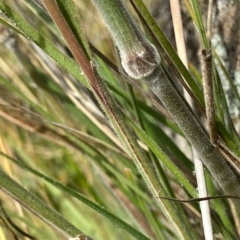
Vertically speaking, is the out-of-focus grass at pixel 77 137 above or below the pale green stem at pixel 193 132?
above

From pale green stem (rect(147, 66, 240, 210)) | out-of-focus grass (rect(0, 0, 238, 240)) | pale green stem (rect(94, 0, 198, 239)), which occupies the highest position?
out-of-focus grass (rect(0, 0, 238, 240))

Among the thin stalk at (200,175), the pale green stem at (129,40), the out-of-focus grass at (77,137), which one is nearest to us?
the pale green stem at (129,40)

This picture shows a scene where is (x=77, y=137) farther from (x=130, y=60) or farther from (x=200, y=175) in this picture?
(x=130, y=60)

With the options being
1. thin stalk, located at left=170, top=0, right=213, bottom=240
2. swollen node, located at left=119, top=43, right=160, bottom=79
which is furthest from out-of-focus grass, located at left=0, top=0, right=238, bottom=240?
swollen node, located at left=119, top=43, right=160, bottom=79

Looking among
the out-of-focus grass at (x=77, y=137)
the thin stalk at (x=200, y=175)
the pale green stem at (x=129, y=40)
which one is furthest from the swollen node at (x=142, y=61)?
the out-of-focus grass at (x=77, y=137)

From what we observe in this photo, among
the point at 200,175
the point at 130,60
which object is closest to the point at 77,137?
the point at 200,175

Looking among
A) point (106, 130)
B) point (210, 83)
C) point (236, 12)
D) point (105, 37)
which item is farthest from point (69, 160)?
point (210, 83)

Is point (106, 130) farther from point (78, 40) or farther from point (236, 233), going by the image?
point (78, 40)

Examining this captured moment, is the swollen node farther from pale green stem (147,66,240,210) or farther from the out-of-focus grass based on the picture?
the out-of-focus grass

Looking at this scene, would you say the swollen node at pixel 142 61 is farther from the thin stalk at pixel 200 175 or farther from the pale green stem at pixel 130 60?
the thin stalk at pixel 200 175

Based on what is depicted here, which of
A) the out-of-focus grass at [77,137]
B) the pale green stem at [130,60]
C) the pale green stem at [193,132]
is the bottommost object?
the pale green stem at [130,60]
